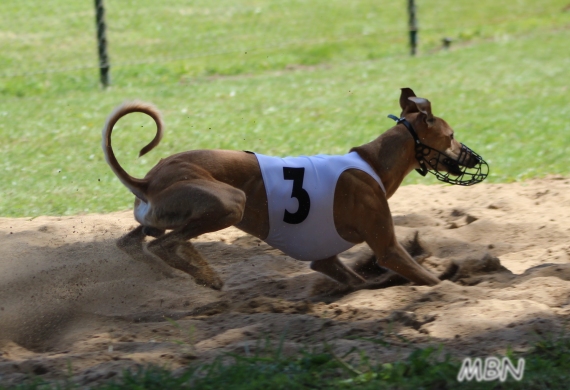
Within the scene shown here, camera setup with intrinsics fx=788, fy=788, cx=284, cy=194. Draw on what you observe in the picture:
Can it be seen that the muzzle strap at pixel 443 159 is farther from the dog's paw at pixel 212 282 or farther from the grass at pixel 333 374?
the grass at pixel 333 374

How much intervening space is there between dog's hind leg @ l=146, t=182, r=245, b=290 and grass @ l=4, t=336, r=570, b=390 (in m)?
1.13

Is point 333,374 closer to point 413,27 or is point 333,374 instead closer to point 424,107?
point 424,107

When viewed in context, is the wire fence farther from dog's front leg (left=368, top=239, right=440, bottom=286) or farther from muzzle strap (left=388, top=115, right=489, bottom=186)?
dog's front leg (left=368, top=239, right=440, bottom=286)

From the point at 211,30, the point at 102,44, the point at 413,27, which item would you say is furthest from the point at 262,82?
the point at 211,30

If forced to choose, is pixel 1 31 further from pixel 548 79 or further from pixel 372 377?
pixel 372 377

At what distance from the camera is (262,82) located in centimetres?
1366

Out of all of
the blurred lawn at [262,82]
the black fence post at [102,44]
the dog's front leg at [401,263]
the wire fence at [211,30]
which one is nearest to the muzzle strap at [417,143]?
the dog's front leg at [401,263]

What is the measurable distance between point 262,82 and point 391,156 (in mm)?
8566

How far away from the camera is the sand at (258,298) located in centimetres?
402

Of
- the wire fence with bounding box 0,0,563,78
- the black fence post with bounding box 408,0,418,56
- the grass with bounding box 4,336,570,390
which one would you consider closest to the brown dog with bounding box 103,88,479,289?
the grass with bounding box 4,336,570,390

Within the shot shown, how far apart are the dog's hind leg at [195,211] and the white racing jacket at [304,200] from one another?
12.7 inches

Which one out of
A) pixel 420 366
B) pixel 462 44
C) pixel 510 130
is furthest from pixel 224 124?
pixel 462 44

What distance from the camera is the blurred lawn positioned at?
894 cm

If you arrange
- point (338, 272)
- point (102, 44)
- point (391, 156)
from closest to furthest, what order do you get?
point (391, 156) < point (338, 272) < point (102, 44)
